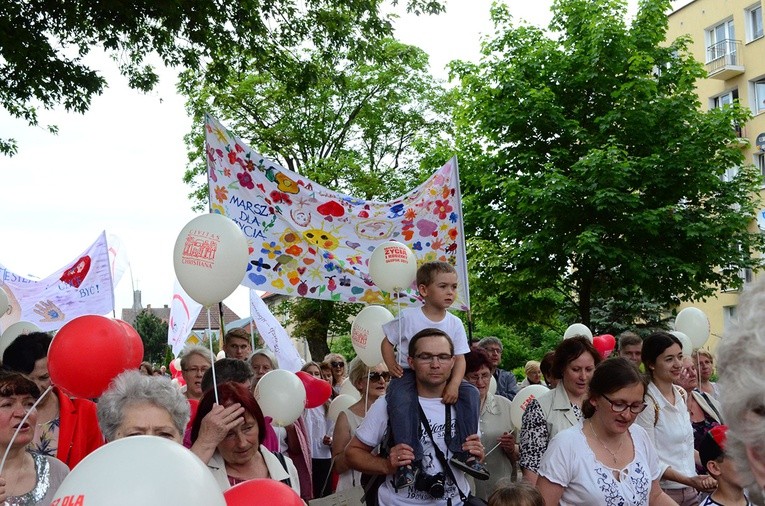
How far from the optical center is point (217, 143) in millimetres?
7672

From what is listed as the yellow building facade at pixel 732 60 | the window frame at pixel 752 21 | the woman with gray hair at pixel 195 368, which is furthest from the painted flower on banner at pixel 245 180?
the window frame at pixel 752 21

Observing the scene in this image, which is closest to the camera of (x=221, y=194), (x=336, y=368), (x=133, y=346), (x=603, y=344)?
(x=133, y=346)

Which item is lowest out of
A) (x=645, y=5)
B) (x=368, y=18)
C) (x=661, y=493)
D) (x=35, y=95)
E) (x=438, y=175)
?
(x=661, y=493)

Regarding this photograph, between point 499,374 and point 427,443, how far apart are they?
4546 millimetres

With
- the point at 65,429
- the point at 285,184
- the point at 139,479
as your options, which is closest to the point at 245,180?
the point at 285,184

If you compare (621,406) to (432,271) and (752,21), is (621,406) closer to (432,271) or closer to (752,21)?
(432,271)

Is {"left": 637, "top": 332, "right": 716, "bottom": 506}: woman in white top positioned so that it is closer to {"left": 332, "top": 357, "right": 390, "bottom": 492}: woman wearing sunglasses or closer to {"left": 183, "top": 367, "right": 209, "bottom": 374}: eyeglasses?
{"left": 332, "top": 357, "right": 390, "bottom": 492}: woman wearing sunglasses

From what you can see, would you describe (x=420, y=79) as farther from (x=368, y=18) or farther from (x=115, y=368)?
(x=115, y=368)

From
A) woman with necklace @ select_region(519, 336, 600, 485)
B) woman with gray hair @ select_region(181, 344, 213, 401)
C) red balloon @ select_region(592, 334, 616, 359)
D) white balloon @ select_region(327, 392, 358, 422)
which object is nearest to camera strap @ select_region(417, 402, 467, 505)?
woman with necklace @ select_region(519, 336, 600, 485)

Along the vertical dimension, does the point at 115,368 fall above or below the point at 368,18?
below

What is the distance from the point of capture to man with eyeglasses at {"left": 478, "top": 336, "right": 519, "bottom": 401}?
333 inches

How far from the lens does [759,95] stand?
3136 cm

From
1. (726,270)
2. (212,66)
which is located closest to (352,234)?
(212,66)

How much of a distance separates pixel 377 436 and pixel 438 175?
13.8ft
